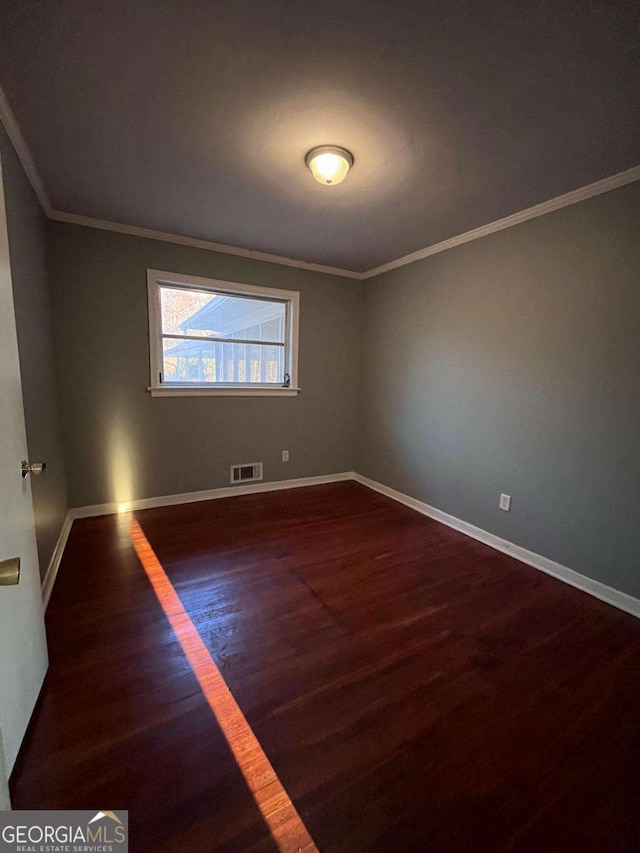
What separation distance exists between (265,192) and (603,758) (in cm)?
323

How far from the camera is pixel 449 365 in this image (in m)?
3.10

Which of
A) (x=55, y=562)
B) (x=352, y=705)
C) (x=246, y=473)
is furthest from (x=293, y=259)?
(x=352, y=705)

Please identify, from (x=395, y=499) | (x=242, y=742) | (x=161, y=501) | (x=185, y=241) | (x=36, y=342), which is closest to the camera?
(x=242, y=742)

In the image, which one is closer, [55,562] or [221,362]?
[55,562]

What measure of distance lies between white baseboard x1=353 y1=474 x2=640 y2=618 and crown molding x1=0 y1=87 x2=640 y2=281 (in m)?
2.36

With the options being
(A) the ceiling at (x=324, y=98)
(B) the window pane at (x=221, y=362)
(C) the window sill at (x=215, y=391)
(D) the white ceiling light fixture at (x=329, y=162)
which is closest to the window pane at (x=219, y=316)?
(B) the window pane at (x=221, y=362)

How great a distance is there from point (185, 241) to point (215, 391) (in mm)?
1374

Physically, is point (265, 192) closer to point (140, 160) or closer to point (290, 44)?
point (140, 160)

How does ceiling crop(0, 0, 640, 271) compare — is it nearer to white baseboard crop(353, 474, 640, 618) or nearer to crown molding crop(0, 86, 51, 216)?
crown molding crop(0, 86, 51, 216)

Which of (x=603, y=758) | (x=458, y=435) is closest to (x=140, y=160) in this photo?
(x=458, y=435)

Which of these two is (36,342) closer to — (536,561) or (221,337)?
(221,337)

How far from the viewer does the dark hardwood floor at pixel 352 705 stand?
1034 millimetres

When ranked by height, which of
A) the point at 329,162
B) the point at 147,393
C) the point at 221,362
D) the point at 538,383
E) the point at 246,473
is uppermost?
the point at 329,162

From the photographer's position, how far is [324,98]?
153cm
